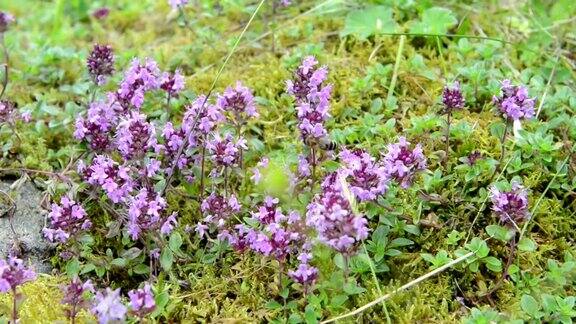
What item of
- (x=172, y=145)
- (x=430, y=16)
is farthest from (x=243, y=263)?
(x=430, y=16)

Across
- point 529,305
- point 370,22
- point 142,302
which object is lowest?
point 529,305

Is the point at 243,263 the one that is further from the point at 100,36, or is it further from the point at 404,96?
the point at 100,36

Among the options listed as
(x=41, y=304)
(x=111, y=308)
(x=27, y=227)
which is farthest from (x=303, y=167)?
(x=27, y=227)

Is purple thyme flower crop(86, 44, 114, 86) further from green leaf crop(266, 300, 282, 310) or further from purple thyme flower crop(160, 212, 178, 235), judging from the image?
green leaf crop(266, 300, 282, 310)

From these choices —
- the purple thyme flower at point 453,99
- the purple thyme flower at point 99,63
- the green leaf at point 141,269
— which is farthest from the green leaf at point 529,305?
the purple thyme flower at point 99,63

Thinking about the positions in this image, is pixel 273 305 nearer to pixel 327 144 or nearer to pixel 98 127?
pixel 327 144

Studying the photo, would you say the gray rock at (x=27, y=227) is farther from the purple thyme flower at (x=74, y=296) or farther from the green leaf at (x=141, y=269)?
the purple thyme flower at (x=74, y=296)

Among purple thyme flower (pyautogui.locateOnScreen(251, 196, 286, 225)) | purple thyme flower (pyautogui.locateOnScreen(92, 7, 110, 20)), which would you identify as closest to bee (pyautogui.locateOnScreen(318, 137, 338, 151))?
purple thyme flower (pyautogui.locateOnScreen(251, 196, 286, 225))
